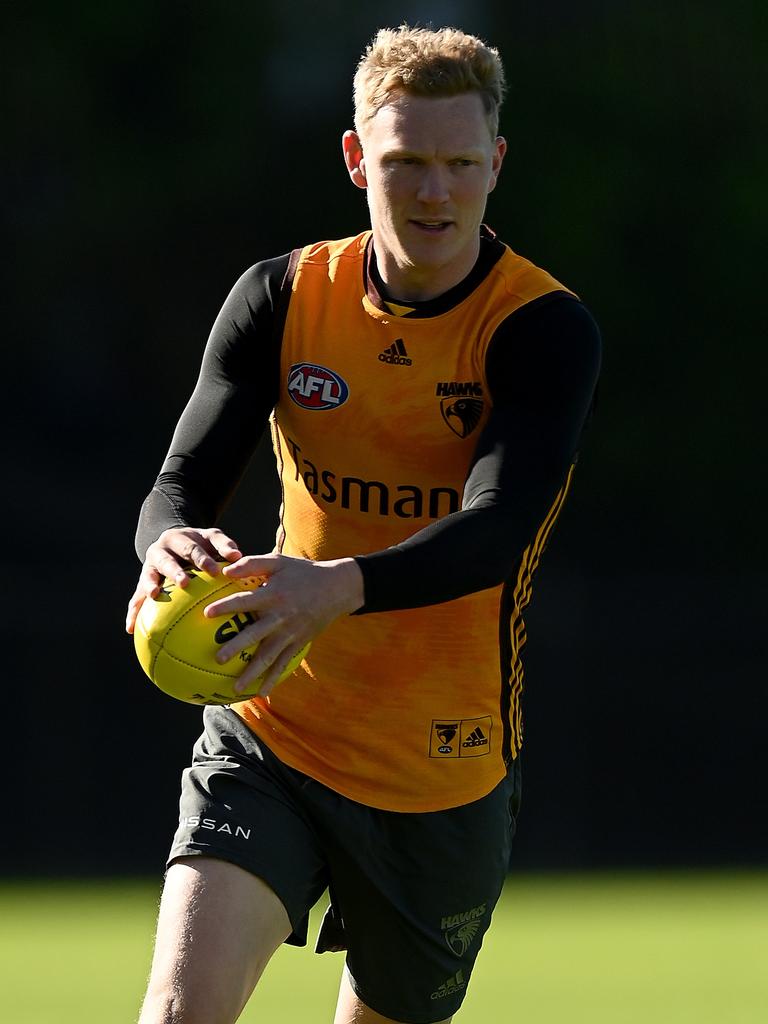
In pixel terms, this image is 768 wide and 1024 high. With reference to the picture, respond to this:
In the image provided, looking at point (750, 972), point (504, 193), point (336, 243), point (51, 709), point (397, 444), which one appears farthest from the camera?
point (504, 193)

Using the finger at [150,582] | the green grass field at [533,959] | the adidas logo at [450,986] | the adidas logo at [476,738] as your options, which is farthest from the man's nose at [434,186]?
the green grass field at [533,959]

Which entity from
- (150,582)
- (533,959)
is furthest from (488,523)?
(533,959)

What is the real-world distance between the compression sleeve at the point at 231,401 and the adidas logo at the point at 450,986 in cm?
124

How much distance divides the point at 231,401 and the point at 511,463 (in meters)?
0.78

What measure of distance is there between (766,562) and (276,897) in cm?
1397

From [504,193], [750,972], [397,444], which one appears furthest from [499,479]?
[504,193]

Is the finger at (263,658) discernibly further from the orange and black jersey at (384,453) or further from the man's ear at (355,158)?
the man's ear at (355,158)

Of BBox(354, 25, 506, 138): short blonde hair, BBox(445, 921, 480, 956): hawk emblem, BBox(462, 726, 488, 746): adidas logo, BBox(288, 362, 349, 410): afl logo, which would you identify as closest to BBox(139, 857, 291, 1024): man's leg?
BBox(445, 921, 480, 956): hawk emblem

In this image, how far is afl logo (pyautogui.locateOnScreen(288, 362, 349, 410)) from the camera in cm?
444

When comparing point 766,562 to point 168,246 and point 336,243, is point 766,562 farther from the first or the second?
point 336,243

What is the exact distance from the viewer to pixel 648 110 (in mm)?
17672

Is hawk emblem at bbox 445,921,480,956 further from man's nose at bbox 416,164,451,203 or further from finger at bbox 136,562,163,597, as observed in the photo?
man's nose at bbox 416,164,451,203

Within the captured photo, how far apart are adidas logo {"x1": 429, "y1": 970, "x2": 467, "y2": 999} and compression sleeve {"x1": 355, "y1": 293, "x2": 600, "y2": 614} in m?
1.08

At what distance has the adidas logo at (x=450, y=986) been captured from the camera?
457cm
